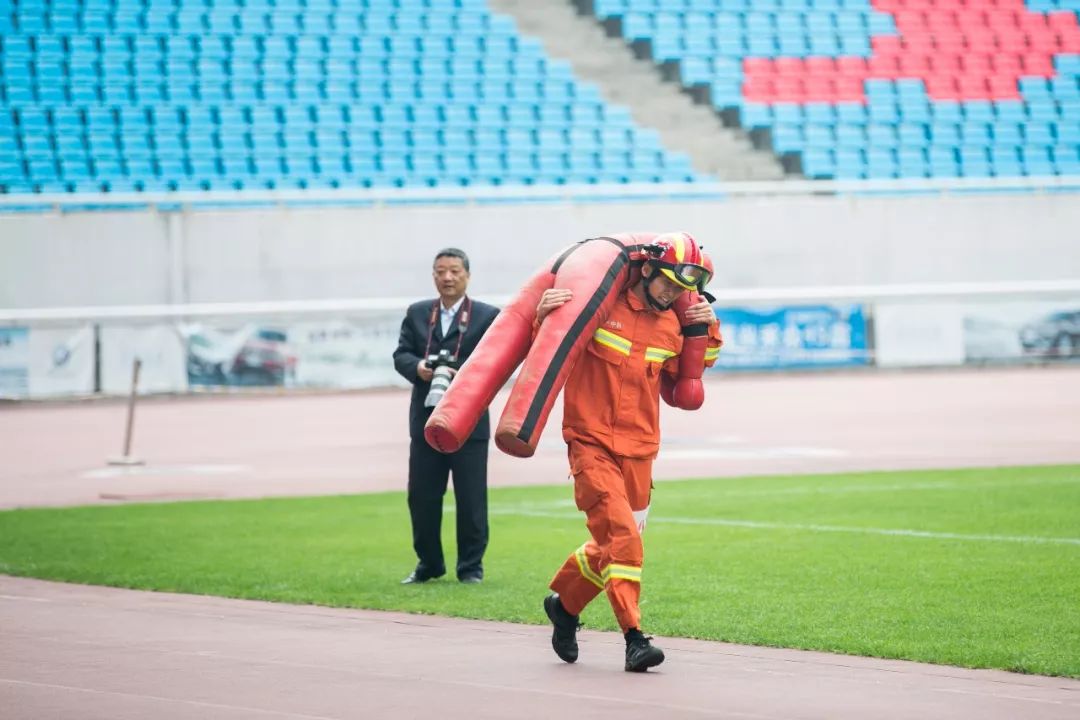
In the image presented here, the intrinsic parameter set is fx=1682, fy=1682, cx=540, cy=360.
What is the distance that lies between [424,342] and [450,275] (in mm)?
496

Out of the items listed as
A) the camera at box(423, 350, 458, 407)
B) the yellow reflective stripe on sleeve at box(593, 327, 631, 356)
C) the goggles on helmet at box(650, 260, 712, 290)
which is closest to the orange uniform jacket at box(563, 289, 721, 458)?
the yellow reflective stripe on sleeve at box(593, 327, 631, 356)

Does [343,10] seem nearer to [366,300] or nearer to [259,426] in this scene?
[366,300]

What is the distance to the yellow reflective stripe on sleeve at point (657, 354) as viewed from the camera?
793 centimetres

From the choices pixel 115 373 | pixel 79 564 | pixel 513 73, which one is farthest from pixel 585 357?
Result: pixel 513 73

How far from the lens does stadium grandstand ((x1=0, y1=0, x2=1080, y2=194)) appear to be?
1275 inches

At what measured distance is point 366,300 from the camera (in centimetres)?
3131

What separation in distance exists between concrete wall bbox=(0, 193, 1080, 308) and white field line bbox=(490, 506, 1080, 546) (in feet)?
54.0

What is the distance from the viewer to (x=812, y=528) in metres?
13.0

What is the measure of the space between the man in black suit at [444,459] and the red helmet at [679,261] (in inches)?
115

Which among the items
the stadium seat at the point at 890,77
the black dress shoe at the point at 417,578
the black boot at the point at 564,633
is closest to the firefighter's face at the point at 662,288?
the black boot at the point at 564,633

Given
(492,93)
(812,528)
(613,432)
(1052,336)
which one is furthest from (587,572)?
(492,93)

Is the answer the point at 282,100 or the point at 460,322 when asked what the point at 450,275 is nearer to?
the point at 460,322

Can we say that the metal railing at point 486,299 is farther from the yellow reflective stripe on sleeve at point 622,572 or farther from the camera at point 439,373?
the yellow reflective stripe on sleeve at point 622,572

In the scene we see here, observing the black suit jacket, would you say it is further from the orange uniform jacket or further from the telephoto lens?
the orange uniform jacket
